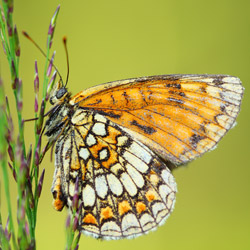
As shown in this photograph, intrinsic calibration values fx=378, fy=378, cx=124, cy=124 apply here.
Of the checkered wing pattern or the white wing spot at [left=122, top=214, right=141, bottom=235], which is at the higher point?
the checkered wing pattern

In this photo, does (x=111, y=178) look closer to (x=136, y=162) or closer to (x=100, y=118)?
(x=136, y=162)

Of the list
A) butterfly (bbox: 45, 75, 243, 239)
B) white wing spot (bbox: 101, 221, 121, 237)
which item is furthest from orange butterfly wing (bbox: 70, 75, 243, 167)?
white wing spot (bbox: 101, 221, 121, 237)

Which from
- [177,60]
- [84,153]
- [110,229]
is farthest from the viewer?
[177,60]

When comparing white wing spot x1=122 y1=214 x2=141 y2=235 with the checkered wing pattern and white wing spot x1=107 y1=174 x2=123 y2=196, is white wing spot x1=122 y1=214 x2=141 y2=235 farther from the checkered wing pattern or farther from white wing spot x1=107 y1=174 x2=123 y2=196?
white wing spot x1=107 y1=174 x2=123 y2=196

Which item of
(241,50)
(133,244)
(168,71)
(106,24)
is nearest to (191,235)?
(133,244)

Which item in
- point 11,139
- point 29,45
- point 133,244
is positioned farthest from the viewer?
point 29,45

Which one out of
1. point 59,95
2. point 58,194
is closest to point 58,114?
point 59,95

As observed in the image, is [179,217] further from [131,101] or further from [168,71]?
[131,101]
